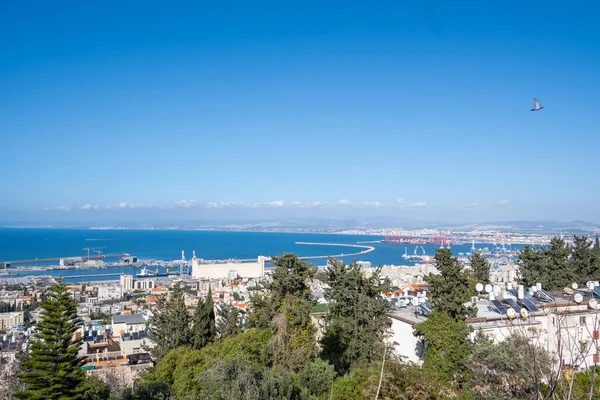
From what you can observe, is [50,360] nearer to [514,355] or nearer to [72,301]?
[72,301]

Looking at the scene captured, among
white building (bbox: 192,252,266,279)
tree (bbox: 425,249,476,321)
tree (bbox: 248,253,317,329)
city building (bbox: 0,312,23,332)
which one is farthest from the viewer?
white building (bbox: 192,252,266,279)

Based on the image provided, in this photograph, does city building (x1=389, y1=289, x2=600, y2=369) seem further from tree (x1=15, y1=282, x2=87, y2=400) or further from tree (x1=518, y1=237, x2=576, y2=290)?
tree (x1=15, y1=282, x2=87, y2=400)

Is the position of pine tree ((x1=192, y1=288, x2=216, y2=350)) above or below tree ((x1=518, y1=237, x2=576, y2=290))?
below

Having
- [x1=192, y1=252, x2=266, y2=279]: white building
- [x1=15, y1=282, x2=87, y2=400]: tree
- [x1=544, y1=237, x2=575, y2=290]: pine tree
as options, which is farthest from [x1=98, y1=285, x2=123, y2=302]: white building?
[x1=544, y1=237, x2=575, y2=290]: pine tree

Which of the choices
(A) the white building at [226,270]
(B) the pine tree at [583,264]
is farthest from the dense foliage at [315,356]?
(A) the white building at [226,270]

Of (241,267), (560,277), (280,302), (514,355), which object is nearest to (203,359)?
(280,302)

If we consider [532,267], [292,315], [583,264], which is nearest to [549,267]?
[532,267]

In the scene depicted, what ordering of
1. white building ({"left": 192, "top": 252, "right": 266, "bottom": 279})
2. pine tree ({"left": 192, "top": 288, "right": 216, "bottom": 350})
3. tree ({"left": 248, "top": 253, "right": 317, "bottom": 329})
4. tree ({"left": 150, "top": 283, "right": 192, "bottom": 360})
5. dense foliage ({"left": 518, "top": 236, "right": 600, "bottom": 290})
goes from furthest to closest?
white building ({"left": 192, "top": 252, "right": 266, "bottom": 279}), dense foliage ({"left": 518, "top": 236, "right": 600, "bottom": 290}), pine tree ({"left": 192, "top": 288, "right": 216, "bottom": 350}), tree ({"left": 150, "top": 283, "right": 192, "bottom": 360}), tree ({"left": 248, "top": 253, "right": 317, "bottom": 329})
